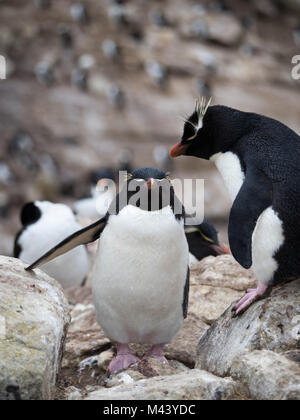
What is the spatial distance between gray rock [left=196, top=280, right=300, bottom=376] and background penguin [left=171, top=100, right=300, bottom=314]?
9 centimetres

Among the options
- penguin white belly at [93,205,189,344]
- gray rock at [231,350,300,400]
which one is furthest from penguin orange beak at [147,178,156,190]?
gray rock at [231,350,300,400]

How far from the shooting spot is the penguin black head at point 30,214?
20.3ft

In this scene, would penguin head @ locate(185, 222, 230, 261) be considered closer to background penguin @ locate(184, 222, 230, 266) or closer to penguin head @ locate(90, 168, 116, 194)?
background penguin @ locate(184, 222, 230, 266)

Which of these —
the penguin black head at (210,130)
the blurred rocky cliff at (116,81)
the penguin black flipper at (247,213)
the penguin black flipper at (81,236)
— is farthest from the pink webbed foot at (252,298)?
the blurred rocky cliff at (116,81)

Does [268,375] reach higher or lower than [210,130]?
lower

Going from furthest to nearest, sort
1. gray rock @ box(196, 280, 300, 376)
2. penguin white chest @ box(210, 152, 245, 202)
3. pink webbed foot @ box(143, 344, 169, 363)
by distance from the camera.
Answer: pink webbed foot @ box(143, 344, 169, 363) → penguin white chest @ box(210, 152, 245, 202) → gray rock @ box(196, 280, 300, 376)

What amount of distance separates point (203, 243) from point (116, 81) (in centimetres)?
1200

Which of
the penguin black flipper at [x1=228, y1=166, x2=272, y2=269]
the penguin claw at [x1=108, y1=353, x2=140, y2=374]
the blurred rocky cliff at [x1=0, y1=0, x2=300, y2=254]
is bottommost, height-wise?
the penguin claw at [x1=108, y1=353, x2=140, y2=374]

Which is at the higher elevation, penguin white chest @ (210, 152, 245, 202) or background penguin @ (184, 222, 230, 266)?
penguin white chest @ (210, 152, 245, 202)

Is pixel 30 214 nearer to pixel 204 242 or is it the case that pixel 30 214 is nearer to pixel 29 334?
pixel 204 242

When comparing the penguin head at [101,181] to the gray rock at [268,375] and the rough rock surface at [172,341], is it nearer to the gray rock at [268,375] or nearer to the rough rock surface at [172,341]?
the rough rock surface at [172,341]

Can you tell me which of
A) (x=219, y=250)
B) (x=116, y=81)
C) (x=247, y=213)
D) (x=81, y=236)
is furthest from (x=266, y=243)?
(x=116, y=81)

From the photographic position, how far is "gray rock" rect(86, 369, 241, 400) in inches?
98.3

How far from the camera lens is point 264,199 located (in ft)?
10.4
